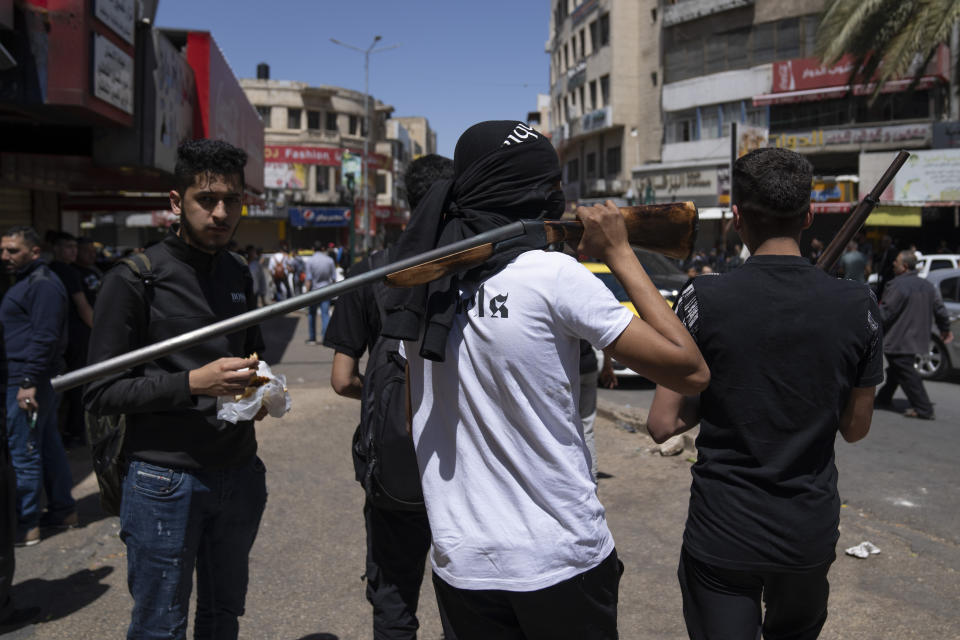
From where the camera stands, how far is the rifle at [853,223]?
257 cm

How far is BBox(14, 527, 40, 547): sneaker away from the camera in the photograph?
497 cm

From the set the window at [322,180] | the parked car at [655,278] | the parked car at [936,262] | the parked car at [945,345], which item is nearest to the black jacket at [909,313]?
the parked car at [945,345]

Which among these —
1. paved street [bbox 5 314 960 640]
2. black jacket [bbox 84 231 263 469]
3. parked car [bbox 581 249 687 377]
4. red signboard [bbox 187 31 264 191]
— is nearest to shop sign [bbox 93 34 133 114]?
red signboard [bbox 187 31 264 191]

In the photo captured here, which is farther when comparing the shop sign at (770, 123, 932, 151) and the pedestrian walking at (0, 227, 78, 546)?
the shop sign at (770, 123, 932, 151)

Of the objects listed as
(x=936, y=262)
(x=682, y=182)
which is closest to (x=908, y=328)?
(x=936, y=262)

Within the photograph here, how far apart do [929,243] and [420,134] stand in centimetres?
7364

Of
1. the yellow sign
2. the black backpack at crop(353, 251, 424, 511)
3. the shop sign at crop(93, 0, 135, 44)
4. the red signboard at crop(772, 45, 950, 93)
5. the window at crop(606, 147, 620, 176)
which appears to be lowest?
the black backpack at crop(353, 251, 424, 511)

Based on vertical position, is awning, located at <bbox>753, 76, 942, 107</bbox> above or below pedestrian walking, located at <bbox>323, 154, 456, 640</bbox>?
above

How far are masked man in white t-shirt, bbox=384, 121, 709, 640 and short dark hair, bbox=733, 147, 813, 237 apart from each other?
58cm

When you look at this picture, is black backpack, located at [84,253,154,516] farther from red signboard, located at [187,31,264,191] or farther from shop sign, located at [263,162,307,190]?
shop sign, located at [263,162,307,190]

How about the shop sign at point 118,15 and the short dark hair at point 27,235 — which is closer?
the short dark hair at point 27,235

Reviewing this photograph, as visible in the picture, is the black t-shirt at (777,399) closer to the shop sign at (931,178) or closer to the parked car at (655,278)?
the parked car at (655,278)

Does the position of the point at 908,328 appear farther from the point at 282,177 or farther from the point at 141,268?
the point at 282,177

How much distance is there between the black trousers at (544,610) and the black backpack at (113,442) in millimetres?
1225
